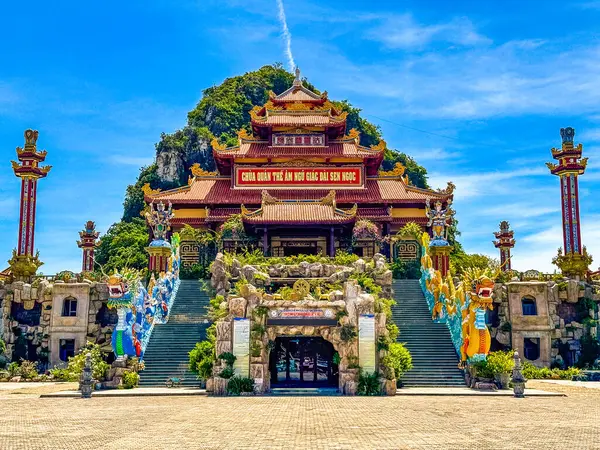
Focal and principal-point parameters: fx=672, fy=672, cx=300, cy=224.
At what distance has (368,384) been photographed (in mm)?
17266

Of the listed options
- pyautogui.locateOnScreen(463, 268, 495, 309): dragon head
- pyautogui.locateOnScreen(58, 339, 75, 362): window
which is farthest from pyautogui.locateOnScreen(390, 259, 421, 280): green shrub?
pyautogui.locateOnScreen(58, 339, 75, 362): window

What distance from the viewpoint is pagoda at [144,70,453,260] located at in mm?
34594

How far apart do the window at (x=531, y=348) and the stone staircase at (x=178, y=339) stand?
39.5ft

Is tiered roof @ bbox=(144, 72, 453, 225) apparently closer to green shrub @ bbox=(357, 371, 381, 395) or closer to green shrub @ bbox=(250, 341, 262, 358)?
green shrub @ bbox=(250, 341, 262, 358)

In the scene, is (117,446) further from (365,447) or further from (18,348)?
(18,348)

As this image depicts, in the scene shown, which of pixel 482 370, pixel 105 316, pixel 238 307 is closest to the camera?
pixel 238 307

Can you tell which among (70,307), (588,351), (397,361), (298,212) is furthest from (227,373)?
(298,212)

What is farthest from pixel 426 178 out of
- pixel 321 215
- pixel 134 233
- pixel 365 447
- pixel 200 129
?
pixel 365 447

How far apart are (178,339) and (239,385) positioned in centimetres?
515

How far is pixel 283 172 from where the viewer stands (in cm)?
3875

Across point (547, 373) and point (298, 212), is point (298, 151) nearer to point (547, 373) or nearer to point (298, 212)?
point (298, 212)

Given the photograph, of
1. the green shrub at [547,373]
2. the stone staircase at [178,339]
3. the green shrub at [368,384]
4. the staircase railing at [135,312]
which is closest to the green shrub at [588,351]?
the green shrub at [547,373]

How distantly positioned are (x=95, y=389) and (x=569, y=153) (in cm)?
2255

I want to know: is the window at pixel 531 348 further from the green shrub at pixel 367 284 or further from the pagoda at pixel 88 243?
the pagoda at pixel 88 243
